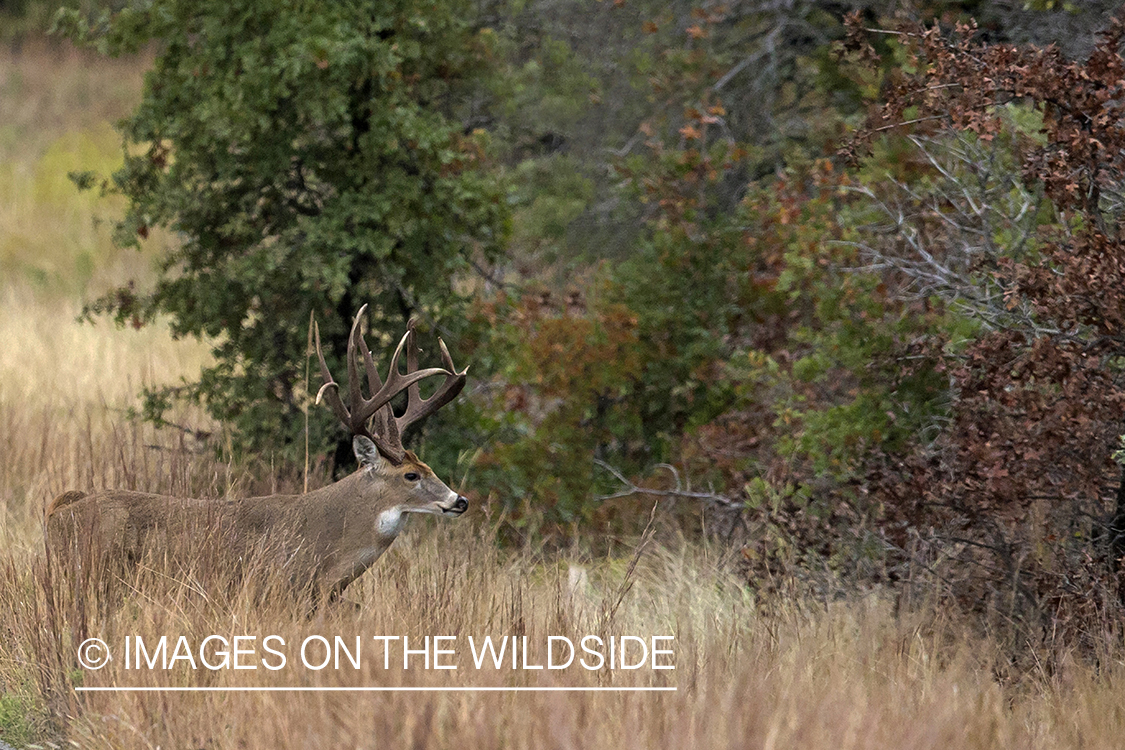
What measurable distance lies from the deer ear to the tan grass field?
1.76ft

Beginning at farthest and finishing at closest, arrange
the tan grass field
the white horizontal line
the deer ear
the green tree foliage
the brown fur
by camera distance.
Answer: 1. the green tree foliage
2. the deer ear
3. the brown fur
4. the white horizontal line
5. the tan grass field

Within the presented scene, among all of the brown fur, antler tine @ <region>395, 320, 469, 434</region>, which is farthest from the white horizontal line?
antler tine @ <region>395, 320, 469, 434</region>

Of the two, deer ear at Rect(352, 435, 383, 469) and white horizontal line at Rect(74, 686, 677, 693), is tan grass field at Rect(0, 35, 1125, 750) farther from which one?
deer ear at Rect(352, 435, 383, 469)

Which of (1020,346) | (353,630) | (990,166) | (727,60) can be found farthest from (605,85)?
(353,630)

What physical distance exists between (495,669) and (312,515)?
2.14 meters

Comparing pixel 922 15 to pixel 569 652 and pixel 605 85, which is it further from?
pixel 569 652

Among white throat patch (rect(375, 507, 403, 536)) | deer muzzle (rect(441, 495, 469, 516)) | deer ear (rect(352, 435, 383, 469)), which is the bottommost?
white throat patch (rect(375, 507, 403, 536))

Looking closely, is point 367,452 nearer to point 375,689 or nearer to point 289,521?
point 289,521

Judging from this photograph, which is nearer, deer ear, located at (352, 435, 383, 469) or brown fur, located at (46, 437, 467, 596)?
brown fur, located at (46, 437, 467, 596)

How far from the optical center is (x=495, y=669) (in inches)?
199

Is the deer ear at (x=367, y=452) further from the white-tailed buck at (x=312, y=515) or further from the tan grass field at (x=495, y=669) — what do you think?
the tan grass field at (x=495, y=669)

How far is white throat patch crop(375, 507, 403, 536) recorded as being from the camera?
6.86 metres

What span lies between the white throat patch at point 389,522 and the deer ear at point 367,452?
0.27 metres

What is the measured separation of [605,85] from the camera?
16.0 metres
